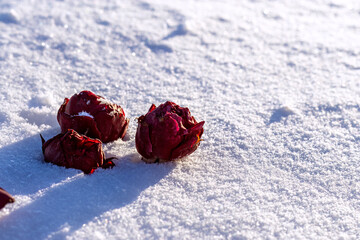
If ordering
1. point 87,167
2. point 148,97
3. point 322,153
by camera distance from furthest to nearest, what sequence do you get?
1. point 148,97
2. point 322,153
3. point 87,167

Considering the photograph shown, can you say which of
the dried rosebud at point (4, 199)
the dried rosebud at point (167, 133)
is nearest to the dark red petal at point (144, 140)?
the dried rosebud at point (167, 133)

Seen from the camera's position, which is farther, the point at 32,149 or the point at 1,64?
the point at 1,64

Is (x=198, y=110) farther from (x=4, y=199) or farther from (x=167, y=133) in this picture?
(x=4, y=199)

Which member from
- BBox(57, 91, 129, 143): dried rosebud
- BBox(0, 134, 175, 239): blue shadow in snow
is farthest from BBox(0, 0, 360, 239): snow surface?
BBox(57, 91, 129, 143): dried rosebud

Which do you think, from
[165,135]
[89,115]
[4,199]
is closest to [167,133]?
[165,135]

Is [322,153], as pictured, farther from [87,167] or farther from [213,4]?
[213,4]

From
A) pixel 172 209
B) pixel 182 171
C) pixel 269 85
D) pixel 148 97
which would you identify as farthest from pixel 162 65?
pixel 172 209
